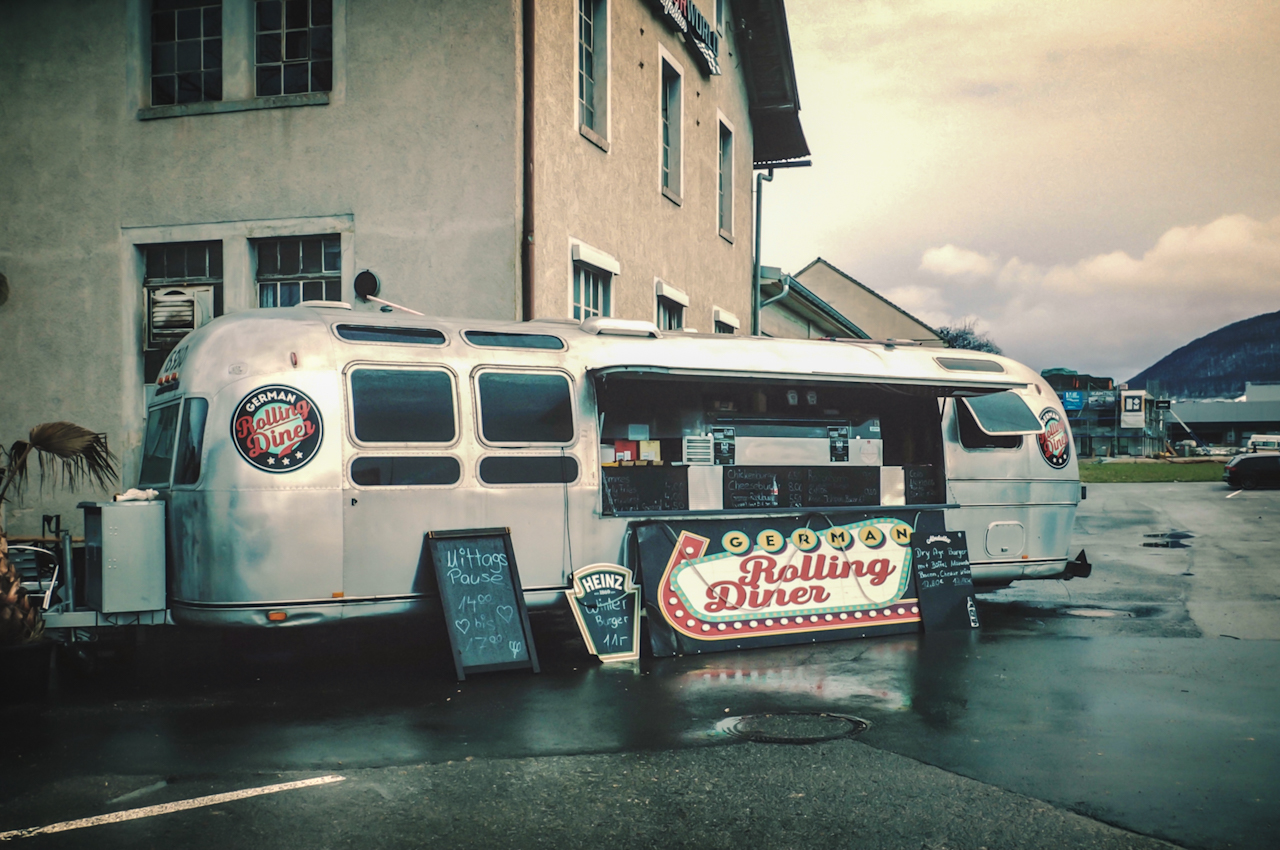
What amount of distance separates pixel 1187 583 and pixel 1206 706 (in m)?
6.86

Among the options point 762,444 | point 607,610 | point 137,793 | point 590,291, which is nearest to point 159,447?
point 607,610

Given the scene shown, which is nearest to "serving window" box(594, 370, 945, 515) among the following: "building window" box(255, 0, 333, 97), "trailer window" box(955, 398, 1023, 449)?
"trailer window" box(955, 398, 1023, 449)

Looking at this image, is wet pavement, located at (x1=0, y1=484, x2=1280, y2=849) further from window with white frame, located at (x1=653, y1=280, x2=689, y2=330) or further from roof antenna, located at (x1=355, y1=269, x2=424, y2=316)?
window with white frame, located at (x1=653, y1=280, x2=689, y2=330)

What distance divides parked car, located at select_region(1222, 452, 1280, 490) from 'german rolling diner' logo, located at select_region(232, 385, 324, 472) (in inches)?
1497

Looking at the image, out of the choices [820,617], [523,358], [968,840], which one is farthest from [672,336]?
[968,840]

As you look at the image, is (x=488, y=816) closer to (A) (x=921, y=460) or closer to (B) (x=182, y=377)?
(B) (x=182, y=377)

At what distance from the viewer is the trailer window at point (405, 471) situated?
792 cm

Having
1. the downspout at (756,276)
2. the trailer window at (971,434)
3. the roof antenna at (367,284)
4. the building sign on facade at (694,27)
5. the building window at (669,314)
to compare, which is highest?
the building sign on facade at (694,27)

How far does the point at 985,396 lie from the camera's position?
434 inches

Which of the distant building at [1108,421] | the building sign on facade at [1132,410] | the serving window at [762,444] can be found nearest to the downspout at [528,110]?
the serving window at [762,444]

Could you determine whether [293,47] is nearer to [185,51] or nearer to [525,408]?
[185,51]

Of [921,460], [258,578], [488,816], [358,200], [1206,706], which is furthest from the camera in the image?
[358,200]

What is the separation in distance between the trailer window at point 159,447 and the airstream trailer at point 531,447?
0.10 ft

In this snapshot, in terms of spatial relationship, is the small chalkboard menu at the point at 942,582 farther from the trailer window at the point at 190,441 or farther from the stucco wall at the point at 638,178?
the trailer window at the point at 190,441
